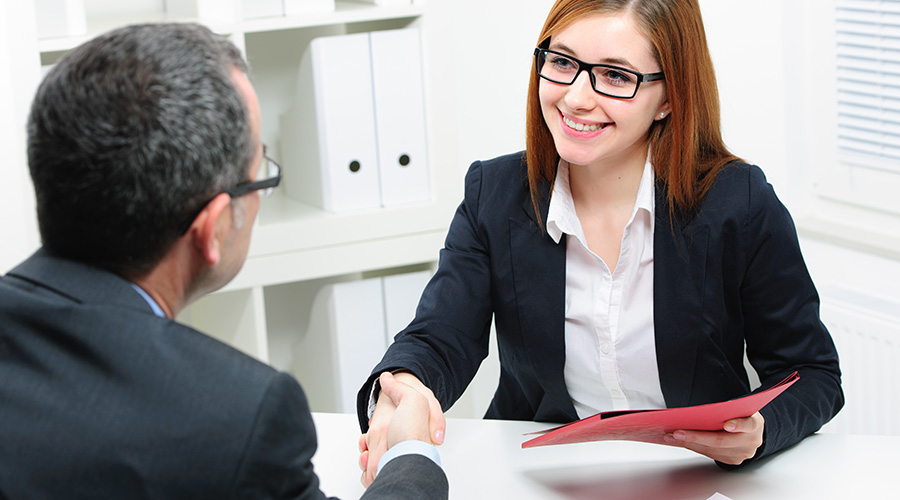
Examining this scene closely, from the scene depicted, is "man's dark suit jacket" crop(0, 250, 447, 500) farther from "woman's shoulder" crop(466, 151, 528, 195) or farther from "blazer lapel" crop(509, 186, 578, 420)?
"woman's shoulder" crop(466, 151, 528, 195)

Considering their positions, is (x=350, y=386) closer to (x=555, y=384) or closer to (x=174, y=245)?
(x=555, y=384)

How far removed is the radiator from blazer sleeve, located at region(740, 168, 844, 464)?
2.19ft

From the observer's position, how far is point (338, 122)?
7.13ft

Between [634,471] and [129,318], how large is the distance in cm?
76

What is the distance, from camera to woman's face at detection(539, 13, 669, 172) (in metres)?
1.52

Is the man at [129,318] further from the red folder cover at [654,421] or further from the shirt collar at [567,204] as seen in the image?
the shirt collar at [567,204]

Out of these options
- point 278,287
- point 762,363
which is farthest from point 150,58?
point 278,287

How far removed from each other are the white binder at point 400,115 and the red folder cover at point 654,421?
1.14 metres

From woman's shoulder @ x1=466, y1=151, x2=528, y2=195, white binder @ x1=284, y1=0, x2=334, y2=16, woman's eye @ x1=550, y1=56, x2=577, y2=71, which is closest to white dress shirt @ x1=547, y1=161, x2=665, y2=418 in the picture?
woman's shoulder @ x1=466, y1=151, x2=528, y2=195

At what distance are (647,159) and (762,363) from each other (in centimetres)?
40

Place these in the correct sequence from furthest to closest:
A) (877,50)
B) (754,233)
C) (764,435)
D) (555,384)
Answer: (877,50) < (555,384) < (754,233) < (764,435)

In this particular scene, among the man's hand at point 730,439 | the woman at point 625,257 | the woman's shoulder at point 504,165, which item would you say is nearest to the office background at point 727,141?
the woman's shoulder at point 504,165

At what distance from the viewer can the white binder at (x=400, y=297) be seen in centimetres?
233

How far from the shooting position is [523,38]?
275cm
